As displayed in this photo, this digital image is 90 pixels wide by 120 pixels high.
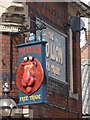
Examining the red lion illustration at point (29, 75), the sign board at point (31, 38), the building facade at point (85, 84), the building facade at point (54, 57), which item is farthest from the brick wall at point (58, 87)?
the building facade at point (85, 84)

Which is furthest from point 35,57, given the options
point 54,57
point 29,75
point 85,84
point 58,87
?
point 85,84

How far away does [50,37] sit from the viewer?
17766 mm

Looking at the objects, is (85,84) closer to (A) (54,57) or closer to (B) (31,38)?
(A) (54,57)

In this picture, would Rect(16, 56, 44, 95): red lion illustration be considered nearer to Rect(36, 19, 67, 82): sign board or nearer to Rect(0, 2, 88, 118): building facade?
Rect(0, 2, 88, 118): building facade

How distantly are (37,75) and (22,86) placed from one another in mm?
520

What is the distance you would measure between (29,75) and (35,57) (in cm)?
46

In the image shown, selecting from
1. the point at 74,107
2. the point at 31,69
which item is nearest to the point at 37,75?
the point at 31,69

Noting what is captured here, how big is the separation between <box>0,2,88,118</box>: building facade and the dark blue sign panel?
0.95 m

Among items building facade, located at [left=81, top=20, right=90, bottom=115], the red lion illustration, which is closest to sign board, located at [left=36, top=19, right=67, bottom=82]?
the red lion illustration

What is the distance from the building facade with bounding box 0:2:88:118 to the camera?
1608cm

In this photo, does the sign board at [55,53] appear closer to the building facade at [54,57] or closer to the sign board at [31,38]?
the building facade at [54,57]

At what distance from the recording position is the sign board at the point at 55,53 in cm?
1753

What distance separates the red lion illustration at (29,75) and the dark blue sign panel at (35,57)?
8cm

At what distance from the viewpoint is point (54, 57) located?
17875mm
